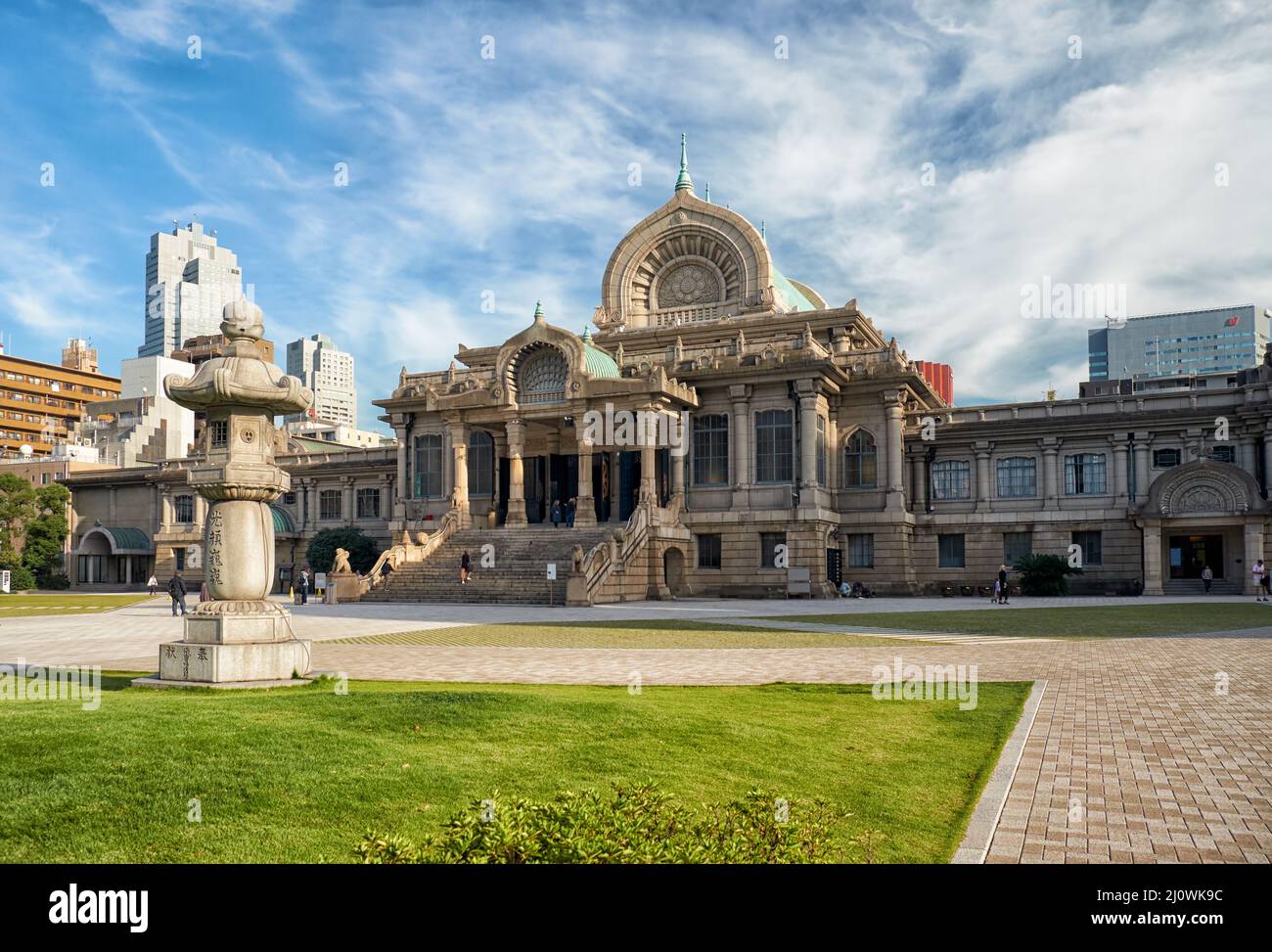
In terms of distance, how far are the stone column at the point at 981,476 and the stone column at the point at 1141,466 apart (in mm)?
6813

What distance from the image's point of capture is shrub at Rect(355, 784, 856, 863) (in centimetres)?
482

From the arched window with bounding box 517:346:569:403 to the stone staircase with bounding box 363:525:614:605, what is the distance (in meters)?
6.58

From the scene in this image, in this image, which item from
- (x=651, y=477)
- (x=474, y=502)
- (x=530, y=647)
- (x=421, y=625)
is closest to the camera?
(x=530, y=647)

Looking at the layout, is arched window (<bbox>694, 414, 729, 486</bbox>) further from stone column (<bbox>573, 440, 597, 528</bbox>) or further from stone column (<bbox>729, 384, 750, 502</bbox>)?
stone column (<bbox>573, 440, 597, 528</bbox>)

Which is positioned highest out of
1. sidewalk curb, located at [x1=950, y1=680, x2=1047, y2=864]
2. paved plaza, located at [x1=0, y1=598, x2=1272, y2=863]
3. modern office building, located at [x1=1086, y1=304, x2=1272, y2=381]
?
modern office building, located at [x1=1086, y1=304, x2=1272, y2=381]

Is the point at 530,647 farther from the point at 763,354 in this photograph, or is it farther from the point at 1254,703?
the point at 763,354

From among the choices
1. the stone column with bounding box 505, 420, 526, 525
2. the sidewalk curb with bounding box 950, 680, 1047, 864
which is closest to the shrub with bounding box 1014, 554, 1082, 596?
the stone column with bounding box 505, 420, 526, 525

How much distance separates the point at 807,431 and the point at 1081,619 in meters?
19.8

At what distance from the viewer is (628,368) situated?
48750 mm

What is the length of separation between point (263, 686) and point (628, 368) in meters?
35.9

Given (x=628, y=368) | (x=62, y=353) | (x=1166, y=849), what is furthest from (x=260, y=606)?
(x=62, y=353)

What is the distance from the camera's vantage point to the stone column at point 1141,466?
159 feet

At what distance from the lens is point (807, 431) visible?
47.3 metres

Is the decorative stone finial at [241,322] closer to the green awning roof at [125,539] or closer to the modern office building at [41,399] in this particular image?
the green awning roof at [125,539]
